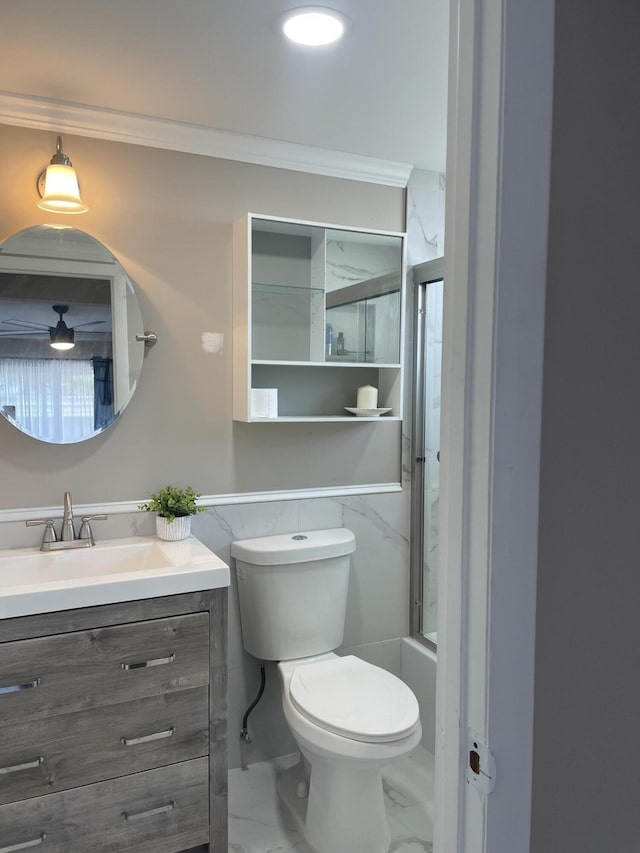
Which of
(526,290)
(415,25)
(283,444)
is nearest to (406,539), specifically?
(283,444)

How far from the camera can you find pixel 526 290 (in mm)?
787

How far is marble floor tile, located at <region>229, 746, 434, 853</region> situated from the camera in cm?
213

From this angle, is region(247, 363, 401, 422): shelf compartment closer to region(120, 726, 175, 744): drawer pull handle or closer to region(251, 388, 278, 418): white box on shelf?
region(251, 388, 278, 418): white box on shelf

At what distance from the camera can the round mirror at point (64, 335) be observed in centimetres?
212

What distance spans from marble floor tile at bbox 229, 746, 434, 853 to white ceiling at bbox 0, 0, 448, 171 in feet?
7.77

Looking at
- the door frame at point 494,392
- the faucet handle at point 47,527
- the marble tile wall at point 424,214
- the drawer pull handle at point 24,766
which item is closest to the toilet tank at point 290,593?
the faucet handle at point 47,527

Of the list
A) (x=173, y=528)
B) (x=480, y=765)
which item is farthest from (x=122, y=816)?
(x=480, y=765)

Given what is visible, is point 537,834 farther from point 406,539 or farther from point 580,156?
point 406,539

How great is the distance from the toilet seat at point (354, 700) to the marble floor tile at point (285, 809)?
49cm

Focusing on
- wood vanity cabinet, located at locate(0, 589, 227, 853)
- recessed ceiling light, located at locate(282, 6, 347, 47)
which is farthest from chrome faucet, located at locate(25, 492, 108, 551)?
recessed ceiling light, located at locate(282, 6, 347, 47)

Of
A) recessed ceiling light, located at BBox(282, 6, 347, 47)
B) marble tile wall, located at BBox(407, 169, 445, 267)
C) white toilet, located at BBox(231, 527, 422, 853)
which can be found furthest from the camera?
marble tile wall, located at BBox(407, 169, 445, 267)

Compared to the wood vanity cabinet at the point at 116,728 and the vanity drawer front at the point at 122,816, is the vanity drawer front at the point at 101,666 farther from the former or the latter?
the vanity drawer front at the point at 122,816

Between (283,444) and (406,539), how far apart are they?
2.34ft

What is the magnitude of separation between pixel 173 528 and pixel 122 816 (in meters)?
0.85
